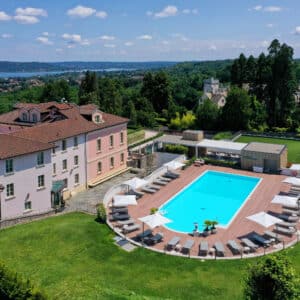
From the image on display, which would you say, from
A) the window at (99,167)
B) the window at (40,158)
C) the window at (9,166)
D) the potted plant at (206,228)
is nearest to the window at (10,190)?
the window at (9,166)

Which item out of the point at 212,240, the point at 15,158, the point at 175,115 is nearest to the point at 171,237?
the point at 212,240

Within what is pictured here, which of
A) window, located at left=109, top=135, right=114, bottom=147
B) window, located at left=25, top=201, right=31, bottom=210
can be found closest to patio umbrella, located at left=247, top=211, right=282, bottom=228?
window, located at left=25, top=201, right=31, bottom=210

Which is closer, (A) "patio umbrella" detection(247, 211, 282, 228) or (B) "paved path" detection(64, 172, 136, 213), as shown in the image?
(A) "patio umbrella" detection(247, 211, 282, 228)

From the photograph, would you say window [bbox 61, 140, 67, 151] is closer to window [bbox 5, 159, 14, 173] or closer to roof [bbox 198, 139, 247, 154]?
window [bbox 5, 159, 14, 173]

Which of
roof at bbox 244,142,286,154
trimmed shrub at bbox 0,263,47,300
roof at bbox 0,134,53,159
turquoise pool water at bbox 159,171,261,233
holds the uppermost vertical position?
roof at bbox 0,134,53,159

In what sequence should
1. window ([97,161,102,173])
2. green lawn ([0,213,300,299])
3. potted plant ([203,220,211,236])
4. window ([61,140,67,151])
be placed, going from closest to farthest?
green lawn ([0,213,300,299])
potted plant ([203,220,211,236])
window ([61,140,67,151])
window ([97,161,102,173])
